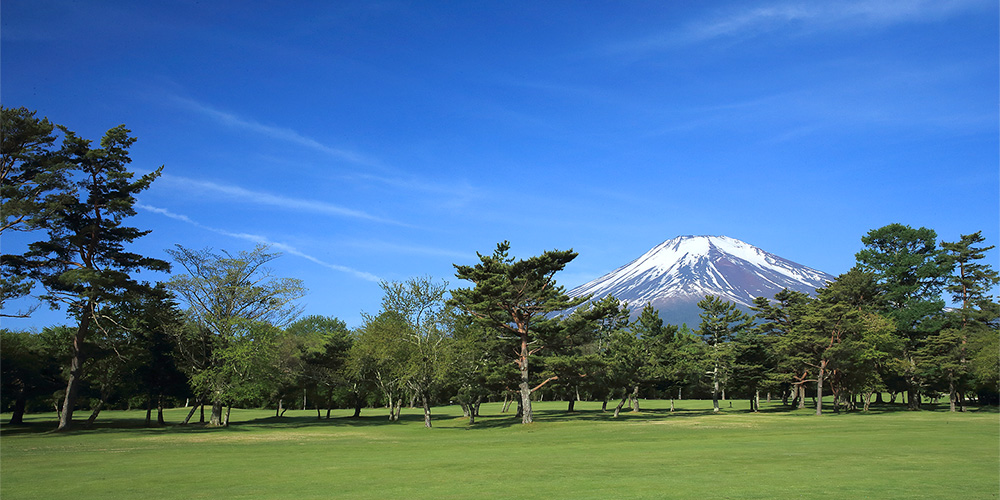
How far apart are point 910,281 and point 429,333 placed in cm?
6119

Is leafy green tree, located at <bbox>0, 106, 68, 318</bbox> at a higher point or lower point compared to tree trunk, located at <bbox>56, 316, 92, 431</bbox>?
higher

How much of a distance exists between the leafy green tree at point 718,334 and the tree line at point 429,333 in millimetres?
278

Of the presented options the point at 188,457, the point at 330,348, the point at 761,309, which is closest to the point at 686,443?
the point at 188,457

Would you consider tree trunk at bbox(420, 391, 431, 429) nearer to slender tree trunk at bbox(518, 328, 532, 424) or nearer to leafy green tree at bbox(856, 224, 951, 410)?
slender tree trunk at bbox(518, 328, 532, 424)

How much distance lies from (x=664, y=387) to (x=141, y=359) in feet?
205

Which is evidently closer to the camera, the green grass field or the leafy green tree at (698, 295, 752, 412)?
the green grass field

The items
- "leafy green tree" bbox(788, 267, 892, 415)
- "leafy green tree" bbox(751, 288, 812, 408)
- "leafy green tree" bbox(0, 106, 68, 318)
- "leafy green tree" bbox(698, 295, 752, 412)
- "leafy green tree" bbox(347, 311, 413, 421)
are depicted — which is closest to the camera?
"leafy green tree" bbox(0, 106, 68, 318)

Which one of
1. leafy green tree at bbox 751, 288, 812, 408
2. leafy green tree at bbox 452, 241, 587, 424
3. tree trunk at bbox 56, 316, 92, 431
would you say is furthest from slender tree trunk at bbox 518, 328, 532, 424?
tree trunk at bbox 56, 316, 92, 431

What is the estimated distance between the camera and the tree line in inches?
1747

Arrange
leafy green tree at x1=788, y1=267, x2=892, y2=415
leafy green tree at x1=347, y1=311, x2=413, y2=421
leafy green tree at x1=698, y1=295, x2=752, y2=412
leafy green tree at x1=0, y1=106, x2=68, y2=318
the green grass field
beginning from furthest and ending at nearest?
leafy green tree at x1=698, y1=295, x2=752, y2=412 < leafy green tree at x1=788, y1=267, x2=892, y2=415 < leafy green tree at x1=347, y1=311, x2=413, y2=421 < leafy green tree at x1=0, y1=106, x2=68, y2=318 < the green grass field

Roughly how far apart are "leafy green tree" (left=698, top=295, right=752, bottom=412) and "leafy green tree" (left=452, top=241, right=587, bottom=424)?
23.7m

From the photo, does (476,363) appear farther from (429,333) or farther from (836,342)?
(836,342)

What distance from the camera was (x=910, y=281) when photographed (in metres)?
75.9

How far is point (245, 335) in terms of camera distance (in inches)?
2084
